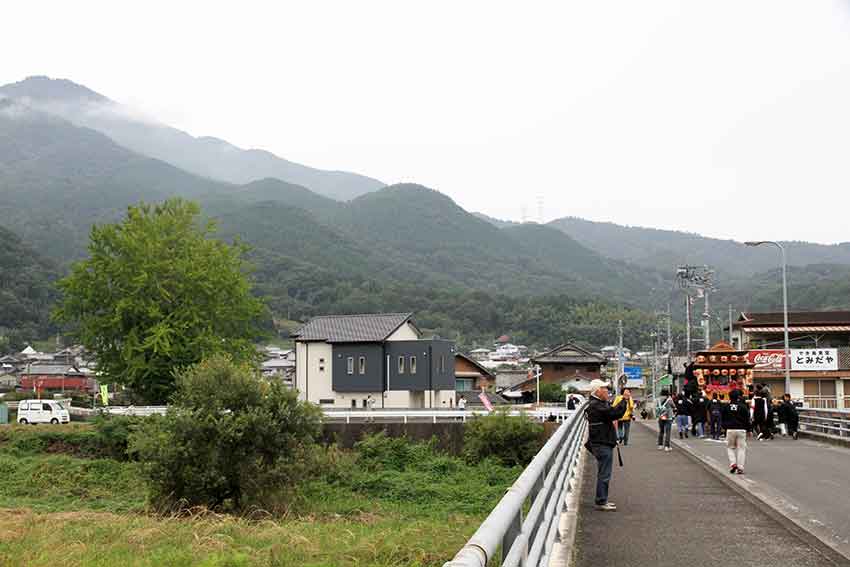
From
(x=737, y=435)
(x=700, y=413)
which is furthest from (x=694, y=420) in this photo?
(x=737, y=435)

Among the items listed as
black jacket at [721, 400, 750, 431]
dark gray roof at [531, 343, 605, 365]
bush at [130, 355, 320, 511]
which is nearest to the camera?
black jacket at [721, 400, 750, 431]

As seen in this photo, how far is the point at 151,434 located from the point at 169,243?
27286 millimetres

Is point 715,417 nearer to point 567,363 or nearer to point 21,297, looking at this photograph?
point 567,363

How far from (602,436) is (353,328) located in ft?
176

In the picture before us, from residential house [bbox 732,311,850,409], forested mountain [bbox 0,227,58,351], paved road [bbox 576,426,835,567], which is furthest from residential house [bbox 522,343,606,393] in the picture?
paved road [bbox 576,426,835,567]

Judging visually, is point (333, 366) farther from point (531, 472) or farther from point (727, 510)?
point (531, 472)

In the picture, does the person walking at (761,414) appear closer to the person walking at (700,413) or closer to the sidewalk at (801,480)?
the person walking at (700,413)

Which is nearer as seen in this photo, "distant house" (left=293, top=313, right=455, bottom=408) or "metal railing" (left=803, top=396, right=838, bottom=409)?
"metal railing" (left=803, top=396, right=838, bottom=409)

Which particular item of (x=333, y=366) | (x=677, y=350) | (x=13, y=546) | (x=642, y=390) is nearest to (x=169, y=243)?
(x=333, y=366)

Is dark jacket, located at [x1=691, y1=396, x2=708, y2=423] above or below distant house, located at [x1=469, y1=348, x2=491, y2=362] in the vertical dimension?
below

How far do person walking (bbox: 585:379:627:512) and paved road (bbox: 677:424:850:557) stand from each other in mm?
2276

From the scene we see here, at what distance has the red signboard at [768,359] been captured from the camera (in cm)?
5428

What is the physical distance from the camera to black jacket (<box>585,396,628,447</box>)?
13.2 m

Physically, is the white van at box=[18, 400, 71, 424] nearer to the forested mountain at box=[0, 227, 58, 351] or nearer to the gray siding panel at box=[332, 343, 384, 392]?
the gray siding panel at box=[332, 343, 384, 392]
